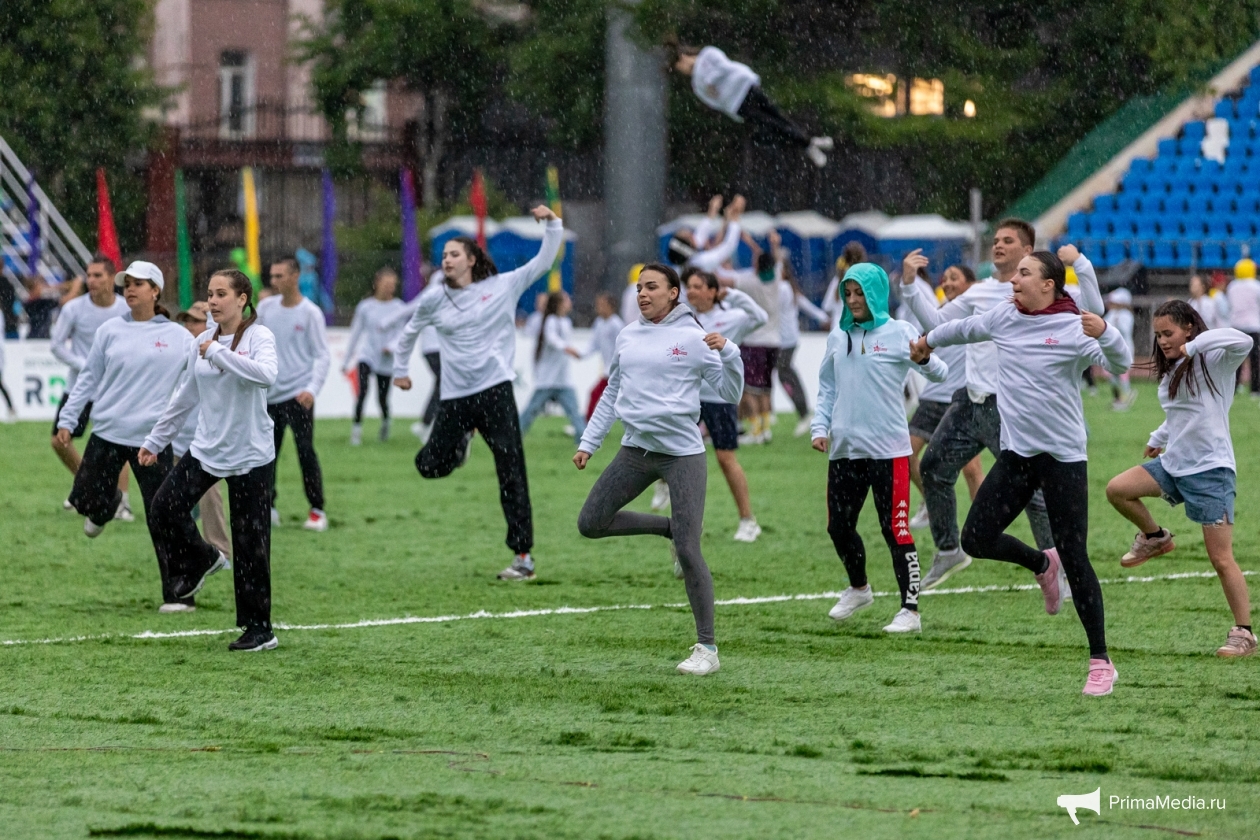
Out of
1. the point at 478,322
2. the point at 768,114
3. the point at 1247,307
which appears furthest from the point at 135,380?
the point at 1247,307

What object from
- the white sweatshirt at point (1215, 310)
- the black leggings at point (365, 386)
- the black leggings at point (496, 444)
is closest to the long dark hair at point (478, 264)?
the black leggings at point (496, 444)

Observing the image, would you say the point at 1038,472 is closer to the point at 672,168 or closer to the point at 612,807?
the point at 612,807

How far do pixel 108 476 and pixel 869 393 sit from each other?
13.6 feet

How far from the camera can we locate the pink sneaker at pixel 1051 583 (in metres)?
8.50

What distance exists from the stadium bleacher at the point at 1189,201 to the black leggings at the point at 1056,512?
87.2ft

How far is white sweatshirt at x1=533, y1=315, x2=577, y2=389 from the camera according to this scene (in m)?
18.8

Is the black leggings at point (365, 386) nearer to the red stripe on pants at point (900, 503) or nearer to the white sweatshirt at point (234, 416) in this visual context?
the white sweatshirt at point (234, 416)

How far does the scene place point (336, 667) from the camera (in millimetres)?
8195

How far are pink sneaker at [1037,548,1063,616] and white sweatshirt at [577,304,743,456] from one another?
162cm

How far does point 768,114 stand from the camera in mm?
22781

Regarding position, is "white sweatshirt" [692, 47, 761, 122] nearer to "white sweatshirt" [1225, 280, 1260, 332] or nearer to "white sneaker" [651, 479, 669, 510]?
"white sweatshirt" [1225, 280, 1260, 332]

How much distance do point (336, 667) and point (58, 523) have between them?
6.41 meters

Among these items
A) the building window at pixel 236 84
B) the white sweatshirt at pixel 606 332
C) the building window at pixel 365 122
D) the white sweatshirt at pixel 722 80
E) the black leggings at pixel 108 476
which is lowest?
the black leggings at pixel 108 476

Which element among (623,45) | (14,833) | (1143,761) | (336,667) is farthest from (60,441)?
(623,45)
